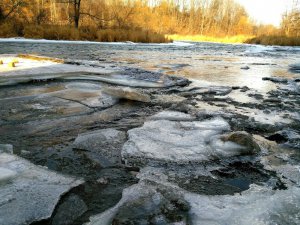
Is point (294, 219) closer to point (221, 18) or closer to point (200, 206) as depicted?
point (200, 206)

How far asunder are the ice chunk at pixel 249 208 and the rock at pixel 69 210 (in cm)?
42

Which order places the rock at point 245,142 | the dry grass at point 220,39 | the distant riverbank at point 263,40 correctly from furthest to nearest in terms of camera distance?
the dry grass at point 220,39 → the distant riverbank at point 263,40 → the rock at point 245,142

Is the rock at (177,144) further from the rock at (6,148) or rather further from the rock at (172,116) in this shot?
the rock at (6,148)

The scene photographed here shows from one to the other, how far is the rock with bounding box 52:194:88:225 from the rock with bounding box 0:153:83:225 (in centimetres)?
3

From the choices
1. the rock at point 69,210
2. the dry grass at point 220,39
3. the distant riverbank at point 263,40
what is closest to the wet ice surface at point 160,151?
the rock at point 69,210

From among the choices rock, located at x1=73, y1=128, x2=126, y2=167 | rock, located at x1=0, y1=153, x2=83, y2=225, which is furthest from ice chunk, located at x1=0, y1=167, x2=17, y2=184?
rock, located at x1=73, y1=128, x2=126, y2=167

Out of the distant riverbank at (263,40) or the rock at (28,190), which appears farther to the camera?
the distant riverbank at (263,40)

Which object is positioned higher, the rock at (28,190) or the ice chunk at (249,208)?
the rock at (28,190)

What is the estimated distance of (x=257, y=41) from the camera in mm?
19688

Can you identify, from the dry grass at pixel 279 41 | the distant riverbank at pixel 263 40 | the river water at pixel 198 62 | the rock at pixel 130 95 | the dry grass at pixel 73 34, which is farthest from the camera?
the distant riverbank at pixel 263 40

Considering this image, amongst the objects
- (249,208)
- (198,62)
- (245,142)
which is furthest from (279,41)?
(249,208)

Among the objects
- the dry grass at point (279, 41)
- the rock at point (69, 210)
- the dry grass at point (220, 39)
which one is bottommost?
the rock at point (69, 210)

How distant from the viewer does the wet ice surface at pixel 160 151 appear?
37.2 inches

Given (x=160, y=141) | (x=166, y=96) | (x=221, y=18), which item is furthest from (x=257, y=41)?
(x=221, y=18)
